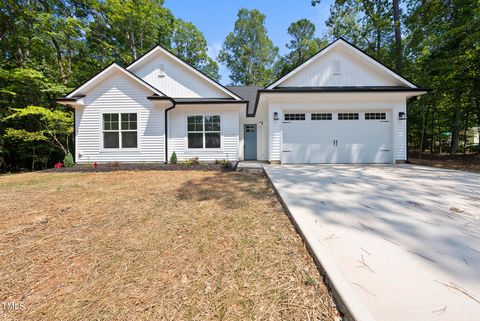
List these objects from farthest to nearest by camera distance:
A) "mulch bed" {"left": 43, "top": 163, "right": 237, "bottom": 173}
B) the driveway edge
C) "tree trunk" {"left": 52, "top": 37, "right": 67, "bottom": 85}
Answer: "tree trunk" {"left": 52, "top": 37, "right": 67, "bottom": 85} → "mulch bed" {"left": 43, "top": 163, "right": 237, "bottom": 173} → the driveway edge

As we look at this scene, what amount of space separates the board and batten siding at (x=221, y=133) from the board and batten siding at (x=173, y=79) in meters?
0.92

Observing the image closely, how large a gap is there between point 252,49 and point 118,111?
76.7 feet

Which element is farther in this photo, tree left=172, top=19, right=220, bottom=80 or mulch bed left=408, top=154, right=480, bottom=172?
tree left=172, top=19, right=220, bottom=80

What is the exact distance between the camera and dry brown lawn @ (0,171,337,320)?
1.60 m

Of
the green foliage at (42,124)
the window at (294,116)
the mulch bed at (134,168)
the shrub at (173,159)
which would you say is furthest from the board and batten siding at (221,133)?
the green foliage at (42,124)

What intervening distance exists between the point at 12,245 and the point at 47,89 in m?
13.3

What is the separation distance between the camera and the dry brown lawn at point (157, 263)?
1597 millimetres

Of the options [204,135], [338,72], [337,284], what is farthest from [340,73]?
[337,284]

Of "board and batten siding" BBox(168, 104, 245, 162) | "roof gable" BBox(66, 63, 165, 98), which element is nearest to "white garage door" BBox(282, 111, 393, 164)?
"board and batten siding" BBox(168, 104, 245, 162)

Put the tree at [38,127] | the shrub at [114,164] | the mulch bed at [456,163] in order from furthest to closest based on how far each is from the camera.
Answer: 1. the tree at [38,127]
2. the shrub at [114,164]
3. the mulch bed at [456,163]

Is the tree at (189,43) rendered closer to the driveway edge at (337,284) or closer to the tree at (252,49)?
the tree at (252,49)

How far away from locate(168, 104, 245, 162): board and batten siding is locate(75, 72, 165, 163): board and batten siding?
0.59m

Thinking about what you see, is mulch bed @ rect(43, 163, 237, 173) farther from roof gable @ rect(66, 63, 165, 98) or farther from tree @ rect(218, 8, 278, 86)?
tree @ rect(218, 8, 278, 86)

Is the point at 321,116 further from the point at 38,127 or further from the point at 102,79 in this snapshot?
the point at 38,127
